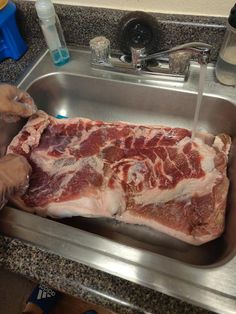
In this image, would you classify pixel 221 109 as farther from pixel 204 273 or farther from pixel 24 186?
pixel 24 186

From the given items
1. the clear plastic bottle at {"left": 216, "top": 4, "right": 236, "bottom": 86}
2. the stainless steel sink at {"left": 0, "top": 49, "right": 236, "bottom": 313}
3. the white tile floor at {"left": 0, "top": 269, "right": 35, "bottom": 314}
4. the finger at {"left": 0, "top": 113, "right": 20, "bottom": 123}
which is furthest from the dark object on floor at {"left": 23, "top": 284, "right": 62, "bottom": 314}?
the clear plastic bottle at {"left": 216, "top": 4, "right": 236, "bottom": 86}

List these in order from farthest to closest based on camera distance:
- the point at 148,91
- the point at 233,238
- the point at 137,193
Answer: the point at 148,91 → the point at 137,193 → the point at 233,238

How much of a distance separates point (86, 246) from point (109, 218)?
176mm

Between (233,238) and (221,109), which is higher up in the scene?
(221,109)

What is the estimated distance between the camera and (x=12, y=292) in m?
1.19

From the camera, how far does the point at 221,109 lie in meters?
0.87

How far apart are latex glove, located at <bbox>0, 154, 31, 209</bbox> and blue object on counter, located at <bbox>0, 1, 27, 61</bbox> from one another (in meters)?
0.47

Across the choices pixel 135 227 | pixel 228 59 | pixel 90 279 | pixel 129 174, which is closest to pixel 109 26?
pixel 228 59

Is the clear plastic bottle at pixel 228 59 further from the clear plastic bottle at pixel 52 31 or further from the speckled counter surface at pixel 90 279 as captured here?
the clear plastic bottle at pixel 52 31

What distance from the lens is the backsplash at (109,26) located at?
33.2 inches

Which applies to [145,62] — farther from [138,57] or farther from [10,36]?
[10,36]

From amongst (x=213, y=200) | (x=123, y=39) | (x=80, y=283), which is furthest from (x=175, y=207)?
(x=123, y=39)

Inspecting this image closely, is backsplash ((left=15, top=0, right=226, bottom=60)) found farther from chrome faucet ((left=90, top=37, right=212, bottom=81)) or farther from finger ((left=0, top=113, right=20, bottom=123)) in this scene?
finger ((left=0, top=113, right=20, bottom=123))

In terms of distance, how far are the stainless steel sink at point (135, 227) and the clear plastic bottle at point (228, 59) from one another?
3 centimetres
